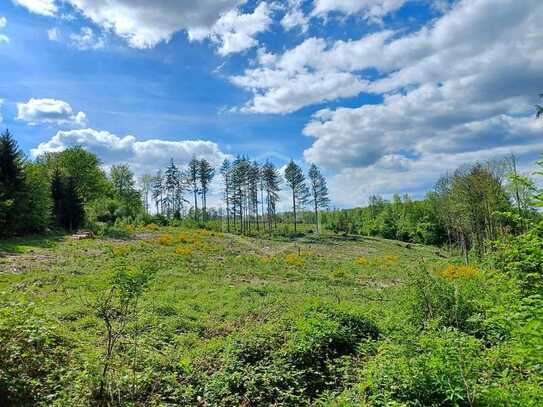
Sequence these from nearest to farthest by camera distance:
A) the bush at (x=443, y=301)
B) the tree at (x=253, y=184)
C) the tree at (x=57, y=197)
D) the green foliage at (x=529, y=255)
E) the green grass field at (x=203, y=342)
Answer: the green foliage at (x=529, y=255) → the green grass field at (x=203, y=342) → the bush at (x=443, y=301) → the tree at (x=57, y=197) → the tree at (x=253, y=184)

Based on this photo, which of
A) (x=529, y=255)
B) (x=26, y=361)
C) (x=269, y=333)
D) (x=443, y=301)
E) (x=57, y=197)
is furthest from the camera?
(x=57, y=197)

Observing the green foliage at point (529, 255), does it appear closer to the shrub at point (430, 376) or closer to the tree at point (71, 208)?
the shrub at point (430, 376)

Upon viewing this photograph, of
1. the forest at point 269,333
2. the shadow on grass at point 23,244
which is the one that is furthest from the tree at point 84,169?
the forest at point 269,333

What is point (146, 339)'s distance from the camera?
297 inches

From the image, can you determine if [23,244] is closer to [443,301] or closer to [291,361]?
[291,361]

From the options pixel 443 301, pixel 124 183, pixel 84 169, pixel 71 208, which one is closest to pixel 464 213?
pixel 443 301

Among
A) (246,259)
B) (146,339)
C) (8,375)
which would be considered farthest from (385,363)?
(246,259)

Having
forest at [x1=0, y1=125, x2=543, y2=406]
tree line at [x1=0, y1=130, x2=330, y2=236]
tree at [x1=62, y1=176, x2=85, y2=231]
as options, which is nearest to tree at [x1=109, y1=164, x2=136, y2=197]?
tree line at [x1=0, y1=130, x2=330, y2=236]

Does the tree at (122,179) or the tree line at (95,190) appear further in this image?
the tree at (122,179)

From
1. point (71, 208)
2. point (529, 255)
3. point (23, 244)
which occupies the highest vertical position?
point (71, 208)

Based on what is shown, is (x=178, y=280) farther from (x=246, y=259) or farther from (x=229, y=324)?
(x=246, y=259)

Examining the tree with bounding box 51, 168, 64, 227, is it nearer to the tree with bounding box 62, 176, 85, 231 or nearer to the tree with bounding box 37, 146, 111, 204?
the tree with bounding box 62, 176, 85, 231

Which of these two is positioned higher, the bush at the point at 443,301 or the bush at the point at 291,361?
the bush at the point at 443,301

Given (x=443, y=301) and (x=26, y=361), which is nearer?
(x=26, y=361)
